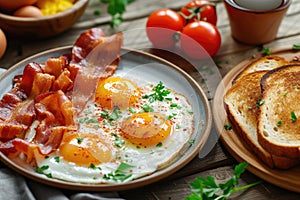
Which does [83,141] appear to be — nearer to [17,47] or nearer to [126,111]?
[126,111]

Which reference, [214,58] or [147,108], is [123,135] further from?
[214,58]

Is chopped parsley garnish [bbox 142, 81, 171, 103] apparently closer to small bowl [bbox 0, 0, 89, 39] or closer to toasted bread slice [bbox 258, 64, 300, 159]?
toasted bread slice [bbox 258, 64, 300, 159]

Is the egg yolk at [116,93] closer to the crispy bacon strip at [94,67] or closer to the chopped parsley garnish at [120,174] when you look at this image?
the crispy bacon strip at [94,67]

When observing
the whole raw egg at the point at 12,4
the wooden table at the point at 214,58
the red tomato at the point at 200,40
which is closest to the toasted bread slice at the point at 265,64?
the wooden table at the point at 214,58

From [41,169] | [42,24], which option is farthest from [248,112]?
[42,24]

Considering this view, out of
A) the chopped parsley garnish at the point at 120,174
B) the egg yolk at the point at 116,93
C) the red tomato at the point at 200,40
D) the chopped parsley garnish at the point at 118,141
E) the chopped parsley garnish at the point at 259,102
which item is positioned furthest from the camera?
the red tomato at the point at 200,40
